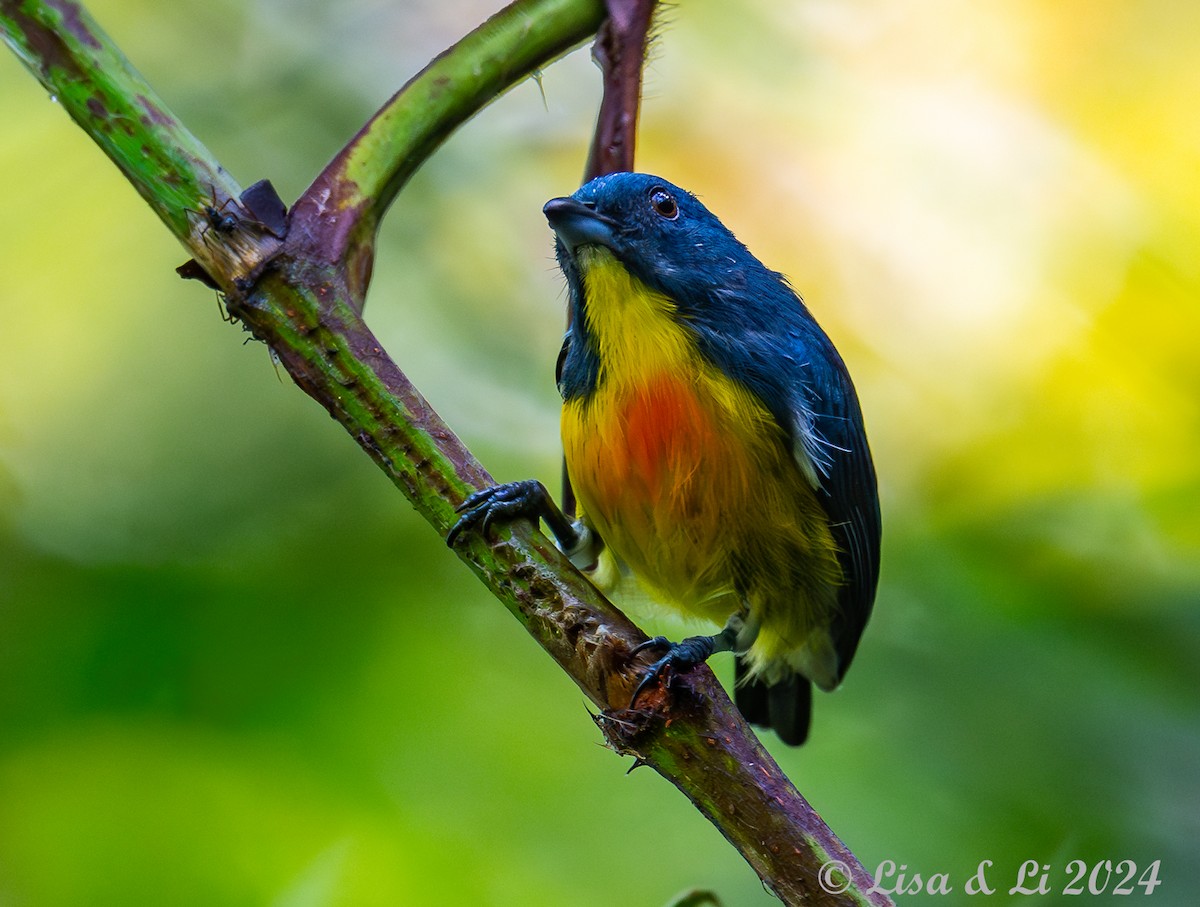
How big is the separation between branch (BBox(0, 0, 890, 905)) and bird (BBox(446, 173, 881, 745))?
2.60 ft

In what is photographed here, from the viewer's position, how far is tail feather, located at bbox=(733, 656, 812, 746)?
338 cm

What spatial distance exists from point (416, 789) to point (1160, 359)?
217 centimetres

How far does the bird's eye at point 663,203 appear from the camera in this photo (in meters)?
2.80

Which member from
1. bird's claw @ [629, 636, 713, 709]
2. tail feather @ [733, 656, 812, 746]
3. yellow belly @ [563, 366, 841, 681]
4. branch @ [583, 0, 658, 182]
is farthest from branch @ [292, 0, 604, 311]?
tail feather @ [733, 656, 812, 746]

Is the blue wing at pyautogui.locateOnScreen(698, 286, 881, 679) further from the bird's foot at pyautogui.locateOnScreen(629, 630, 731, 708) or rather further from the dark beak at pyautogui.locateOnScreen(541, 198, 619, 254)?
the bird's foot at pyautogui.locateOnScreen(629, 630, 731, 708)

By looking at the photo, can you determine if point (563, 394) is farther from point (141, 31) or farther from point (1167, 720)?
point (141, 31)

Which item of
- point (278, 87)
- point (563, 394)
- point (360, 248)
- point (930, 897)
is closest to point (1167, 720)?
point (930, 897)

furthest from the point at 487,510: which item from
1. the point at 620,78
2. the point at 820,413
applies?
the point at 820,413

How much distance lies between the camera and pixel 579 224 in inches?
103

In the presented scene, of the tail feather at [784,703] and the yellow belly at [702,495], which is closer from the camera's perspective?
the yellow belly at [702,495]

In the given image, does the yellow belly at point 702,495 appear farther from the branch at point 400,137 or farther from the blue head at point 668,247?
the branch at point 400,137

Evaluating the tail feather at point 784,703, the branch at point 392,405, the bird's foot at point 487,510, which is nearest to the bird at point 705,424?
the tail feather at point 784,703

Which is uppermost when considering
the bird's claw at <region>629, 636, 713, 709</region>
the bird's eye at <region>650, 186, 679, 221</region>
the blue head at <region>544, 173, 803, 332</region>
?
the bird's eye at <region>650, 186, 679, 221</region>

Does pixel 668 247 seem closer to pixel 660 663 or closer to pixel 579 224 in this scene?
pixel 579 224
